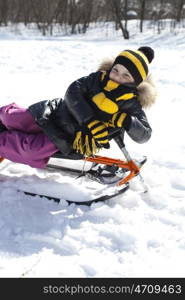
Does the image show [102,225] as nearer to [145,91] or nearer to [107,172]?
[107,172]

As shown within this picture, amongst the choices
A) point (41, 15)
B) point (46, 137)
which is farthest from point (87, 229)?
point (41, 15)

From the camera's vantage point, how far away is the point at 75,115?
7.62 ft

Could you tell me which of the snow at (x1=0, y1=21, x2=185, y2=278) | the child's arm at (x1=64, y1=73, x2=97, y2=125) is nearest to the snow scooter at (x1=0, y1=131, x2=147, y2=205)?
the snow at (x1=0, y1=21, x2=185, y2=278)

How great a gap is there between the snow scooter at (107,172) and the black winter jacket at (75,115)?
0.38 ft

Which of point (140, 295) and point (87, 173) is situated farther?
point (87, 173)

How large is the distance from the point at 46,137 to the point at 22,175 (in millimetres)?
388

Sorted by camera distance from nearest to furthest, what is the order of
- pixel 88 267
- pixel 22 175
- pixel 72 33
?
1. pixel 88 267
2. pixel 22 175
3. pixel 72 33

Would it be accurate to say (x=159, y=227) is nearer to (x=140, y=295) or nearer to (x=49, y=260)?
(x=140, y=295)

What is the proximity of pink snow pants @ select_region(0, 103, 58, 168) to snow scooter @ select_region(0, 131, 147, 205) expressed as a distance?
3.9 inches

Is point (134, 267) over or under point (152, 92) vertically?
under

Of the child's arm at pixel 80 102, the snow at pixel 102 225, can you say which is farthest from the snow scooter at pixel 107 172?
the child's arm at pixel 80 102

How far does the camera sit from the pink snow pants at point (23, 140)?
2432mm

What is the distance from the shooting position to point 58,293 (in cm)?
168

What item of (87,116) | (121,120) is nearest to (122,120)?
(121,120)
